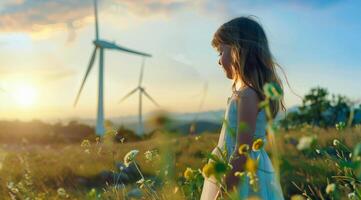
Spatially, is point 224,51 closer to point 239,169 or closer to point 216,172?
point 239,169

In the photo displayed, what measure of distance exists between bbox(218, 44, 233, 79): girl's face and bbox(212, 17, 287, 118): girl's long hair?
0.08ft

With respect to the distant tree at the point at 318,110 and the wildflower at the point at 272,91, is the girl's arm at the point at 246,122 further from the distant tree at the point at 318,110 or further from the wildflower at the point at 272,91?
the distant tree at the point at 318,110

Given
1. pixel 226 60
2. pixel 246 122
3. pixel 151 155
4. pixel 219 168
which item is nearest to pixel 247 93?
pixel 246 122

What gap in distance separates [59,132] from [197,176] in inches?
1978

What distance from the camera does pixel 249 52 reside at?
4.03m

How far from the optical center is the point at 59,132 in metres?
51.8

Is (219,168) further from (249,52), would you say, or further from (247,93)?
(249,52)

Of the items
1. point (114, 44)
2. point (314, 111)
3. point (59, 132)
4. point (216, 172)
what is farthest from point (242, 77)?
point (59, 132)

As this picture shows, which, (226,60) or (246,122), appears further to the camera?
(226,60)

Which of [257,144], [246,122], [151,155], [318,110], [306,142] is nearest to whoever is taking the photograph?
[306,142]

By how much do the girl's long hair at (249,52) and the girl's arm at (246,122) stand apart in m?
0.10

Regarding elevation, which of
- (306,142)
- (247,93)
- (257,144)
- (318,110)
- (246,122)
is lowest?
(318,110)

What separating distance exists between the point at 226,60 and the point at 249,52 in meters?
0.15

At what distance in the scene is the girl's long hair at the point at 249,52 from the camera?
3.95m
